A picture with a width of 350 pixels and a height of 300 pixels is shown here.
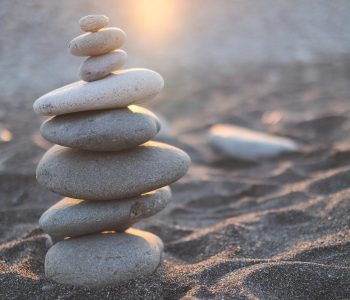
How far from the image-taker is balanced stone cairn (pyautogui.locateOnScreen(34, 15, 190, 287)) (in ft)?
10.1

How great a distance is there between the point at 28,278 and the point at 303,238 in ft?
5.62

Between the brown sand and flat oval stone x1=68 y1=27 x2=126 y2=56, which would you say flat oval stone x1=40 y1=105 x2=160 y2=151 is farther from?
the brown sand

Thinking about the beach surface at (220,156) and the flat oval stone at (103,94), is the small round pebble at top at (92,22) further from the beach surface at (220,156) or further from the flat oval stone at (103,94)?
the beach surface at (220,156)

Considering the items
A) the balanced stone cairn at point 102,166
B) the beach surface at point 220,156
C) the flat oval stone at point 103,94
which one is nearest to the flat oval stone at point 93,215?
the balanced stone cairn at point 102,166

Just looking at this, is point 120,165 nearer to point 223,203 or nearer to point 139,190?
point 139,190

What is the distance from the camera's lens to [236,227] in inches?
150

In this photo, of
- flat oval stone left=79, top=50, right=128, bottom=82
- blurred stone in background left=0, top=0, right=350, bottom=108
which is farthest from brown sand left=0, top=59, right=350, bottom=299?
blurred stone in background left=0, top=0, right=350, bottom=108

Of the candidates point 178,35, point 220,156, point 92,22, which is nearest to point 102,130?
point 92,22

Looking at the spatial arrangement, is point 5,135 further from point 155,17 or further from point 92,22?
point 155,17

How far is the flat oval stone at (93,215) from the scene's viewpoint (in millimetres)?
3160

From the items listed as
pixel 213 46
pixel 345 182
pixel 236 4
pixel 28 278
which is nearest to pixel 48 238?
pixel 28 278

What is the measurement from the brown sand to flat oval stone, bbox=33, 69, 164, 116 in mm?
964

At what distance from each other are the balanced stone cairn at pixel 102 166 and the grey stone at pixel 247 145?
99.9 inches

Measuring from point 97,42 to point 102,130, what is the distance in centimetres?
52
